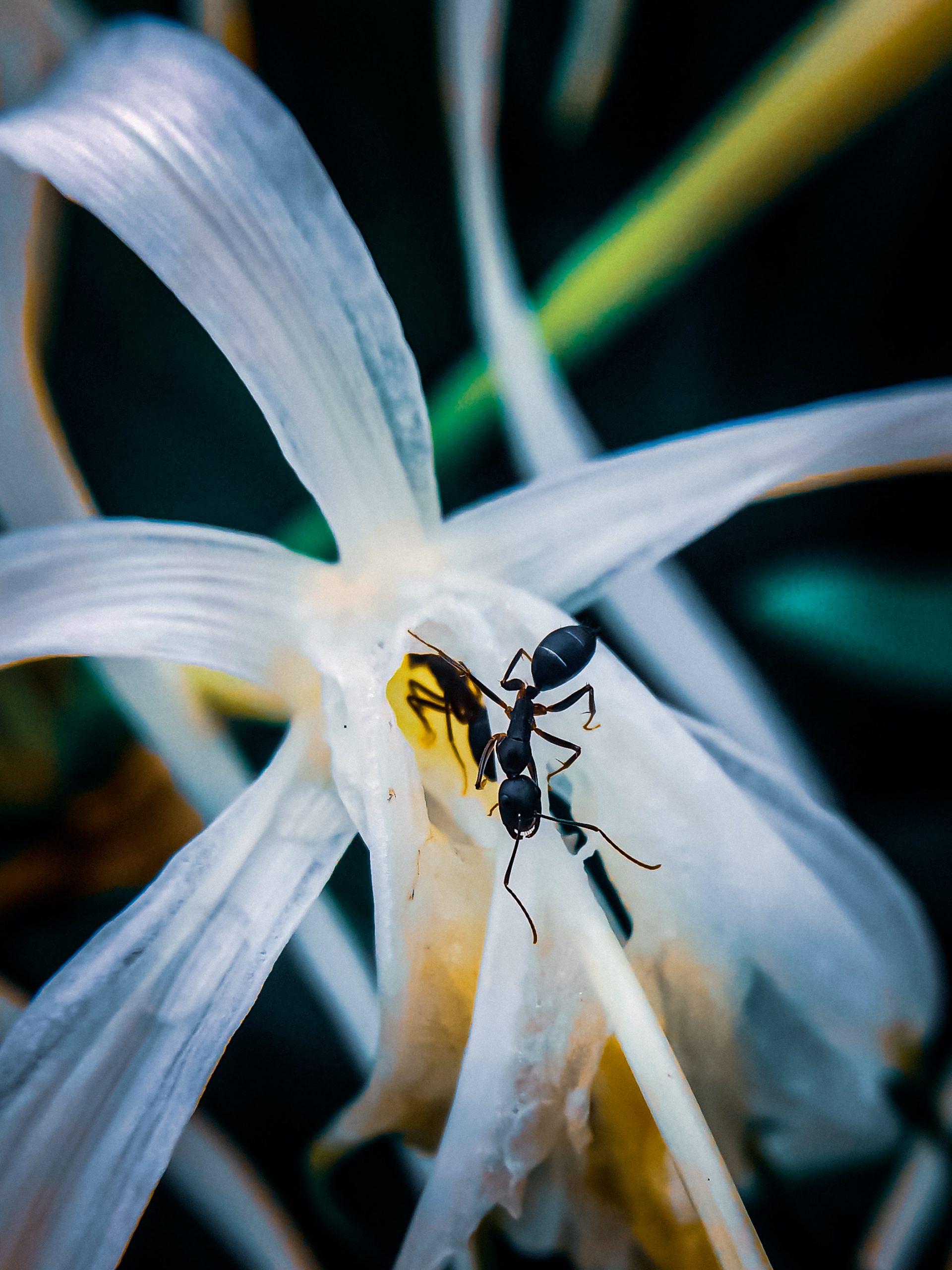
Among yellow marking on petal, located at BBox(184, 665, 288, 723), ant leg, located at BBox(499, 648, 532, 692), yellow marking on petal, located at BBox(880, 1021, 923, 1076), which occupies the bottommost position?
yellow marking on petal, located at BBox(880, 1021, 923, 1076)

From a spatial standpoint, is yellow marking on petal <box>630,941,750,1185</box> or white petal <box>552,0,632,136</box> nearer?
yellow marking on petal <box>630,941,750,1185</box>

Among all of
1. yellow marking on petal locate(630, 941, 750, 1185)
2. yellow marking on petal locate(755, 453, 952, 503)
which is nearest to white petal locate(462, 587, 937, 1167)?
yellow marking on petal locate(630, 941, 750, 1185)

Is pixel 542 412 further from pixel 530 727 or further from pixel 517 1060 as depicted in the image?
pixel 517 1060

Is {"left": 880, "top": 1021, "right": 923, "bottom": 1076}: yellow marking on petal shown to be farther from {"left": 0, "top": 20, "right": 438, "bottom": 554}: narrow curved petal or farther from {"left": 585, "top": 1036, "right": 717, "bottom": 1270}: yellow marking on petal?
{"left": 0, "top": 20, "right": 438, "bottom": 554}: narrow curved petal

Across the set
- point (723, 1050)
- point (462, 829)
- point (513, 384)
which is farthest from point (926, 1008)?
point (513, 384)

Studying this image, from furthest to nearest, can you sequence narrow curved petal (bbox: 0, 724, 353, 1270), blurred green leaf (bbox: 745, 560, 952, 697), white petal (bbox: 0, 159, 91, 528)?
blurred green leaf (bbox: 745, 560, 952, 697) → white petal (bbox: 0, 159, 91, 528) → narrow curved petal (bbox: 0, 724, 353, 1270)

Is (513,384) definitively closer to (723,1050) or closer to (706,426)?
(706,426)

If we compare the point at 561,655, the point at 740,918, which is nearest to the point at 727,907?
the point at 740,918
